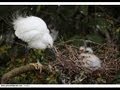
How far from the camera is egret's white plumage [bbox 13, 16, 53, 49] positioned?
217 cm

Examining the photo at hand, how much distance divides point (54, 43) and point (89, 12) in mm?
257

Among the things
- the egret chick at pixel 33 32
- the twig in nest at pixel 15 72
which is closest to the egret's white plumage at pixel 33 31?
the egret chick at pixel 33 32

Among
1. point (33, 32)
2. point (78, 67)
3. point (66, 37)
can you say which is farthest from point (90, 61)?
point (33, 32)

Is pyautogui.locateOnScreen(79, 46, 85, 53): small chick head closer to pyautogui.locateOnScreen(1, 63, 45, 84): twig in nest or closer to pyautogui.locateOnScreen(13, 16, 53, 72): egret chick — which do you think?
pyautogui.locateOnScreen(13, 16, 53, 72): egret chick

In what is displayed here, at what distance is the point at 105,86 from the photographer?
221 cm

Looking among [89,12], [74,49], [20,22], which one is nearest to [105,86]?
[74,49]

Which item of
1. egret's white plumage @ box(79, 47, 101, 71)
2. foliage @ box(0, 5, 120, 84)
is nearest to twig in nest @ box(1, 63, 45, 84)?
foliage @ box(0, 5, 120, 84)

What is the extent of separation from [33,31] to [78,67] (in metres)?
0.30

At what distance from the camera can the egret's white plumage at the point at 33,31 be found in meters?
2.17

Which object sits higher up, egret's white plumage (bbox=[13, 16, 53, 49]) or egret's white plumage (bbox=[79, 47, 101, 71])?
egret's white plumage (bbox=[13, 16, 53, 49])

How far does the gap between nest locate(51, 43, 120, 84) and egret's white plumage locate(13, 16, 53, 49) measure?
9cm

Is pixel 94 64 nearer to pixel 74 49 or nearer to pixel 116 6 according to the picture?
pixel 74 49

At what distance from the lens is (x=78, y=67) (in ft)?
7.17

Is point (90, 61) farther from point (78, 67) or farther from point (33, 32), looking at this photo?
point (33, 32)
